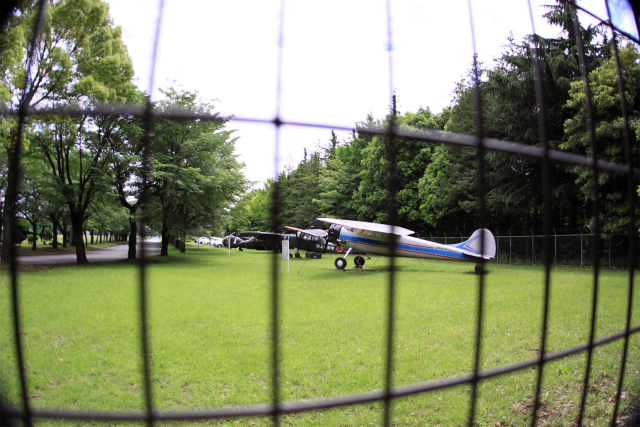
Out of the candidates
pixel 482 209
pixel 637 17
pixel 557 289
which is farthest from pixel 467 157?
pixel 557 289

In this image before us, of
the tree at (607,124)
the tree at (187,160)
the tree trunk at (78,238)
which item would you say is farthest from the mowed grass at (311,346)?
the tree at (607,124)

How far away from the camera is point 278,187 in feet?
1.75

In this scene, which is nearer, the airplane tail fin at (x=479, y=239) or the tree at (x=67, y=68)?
the tree at (x=67, y=68)

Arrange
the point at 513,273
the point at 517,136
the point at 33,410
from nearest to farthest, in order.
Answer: the point at 33,410 < the point at 517,136 < the point at 513,273

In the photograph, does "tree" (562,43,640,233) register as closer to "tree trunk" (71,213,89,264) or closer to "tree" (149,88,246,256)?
"tree" (149,88,246,256)

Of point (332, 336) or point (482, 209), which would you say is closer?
point (482, 209)

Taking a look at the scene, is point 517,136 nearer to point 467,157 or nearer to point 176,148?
point 467,157

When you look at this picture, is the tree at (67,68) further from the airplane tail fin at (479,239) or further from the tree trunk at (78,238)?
the airplane tail fin at (479,239)

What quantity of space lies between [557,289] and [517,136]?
6.03 meters

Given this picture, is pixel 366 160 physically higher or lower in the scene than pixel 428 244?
higher

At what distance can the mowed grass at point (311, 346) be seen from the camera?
6.58 feet

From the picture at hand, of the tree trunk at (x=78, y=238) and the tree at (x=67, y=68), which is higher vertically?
the tree at (x=67, y=68)

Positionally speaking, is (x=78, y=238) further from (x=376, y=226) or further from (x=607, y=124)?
(x=607, y=124)

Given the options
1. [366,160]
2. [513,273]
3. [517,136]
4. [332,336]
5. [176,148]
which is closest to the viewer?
[176,148]
